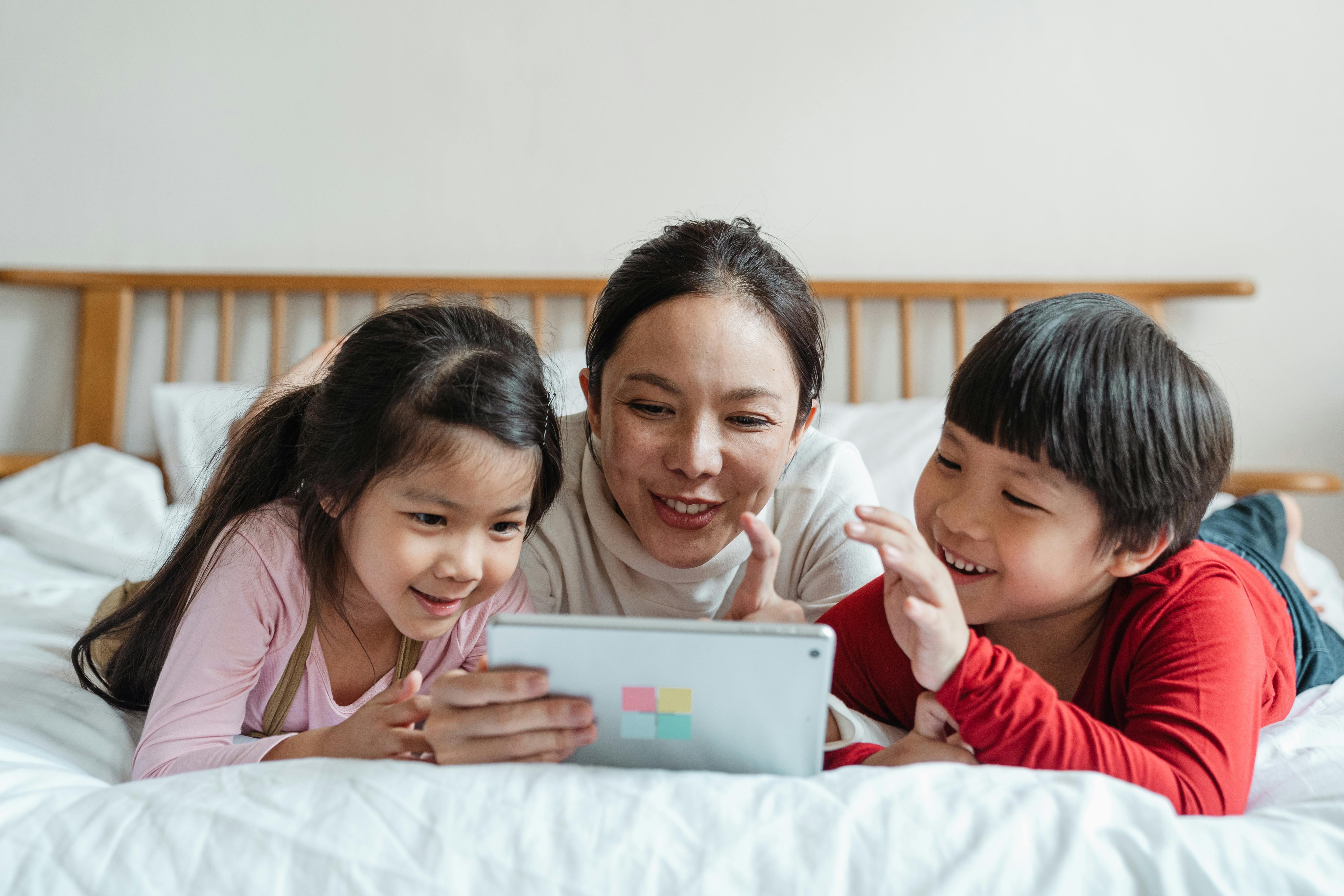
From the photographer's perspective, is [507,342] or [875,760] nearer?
[875,760]

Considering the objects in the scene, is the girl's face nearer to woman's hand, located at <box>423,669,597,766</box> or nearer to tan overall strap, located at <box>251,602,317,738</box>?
tan overall strap, located at <box>251,602,317,738</box>

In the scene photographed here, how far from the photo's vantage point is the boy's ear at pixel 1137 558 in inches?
29.6

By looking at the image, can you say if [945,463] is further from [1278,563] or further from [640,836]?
[1278,563]

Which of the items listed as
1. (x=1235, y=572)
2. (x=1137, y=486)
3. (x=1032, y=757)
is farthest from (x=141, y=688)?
(x=1235, y=572)

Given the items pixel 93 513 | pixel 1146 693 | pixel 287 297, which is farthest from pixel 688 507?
pixel 287 297

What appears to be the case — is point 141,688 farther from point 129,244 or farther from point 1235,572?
point 129,244

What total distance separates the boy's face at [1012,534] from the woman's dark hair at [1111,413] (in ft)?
0.03

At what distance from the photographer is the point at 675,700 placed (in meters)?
0.58

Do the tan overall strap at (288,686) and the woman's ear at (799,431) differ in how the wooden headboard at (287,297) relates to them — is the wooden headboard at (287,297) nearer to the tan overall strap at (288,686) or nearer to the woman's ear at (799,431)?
the woman's ear at (799,431)

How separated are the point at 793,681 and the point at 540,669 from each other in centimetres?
16

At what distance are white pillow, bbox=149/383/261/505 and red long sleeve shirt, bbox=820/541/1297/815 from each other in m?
1.45

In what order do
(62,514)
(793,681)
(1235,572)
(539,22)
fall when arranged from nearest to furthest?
(793,681) < (1235,572) < (62,514) < (539,22)

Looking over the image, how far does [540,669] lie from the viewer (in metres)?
0.59

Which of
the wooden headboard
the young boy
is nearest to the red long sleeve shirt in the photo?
the young boy
